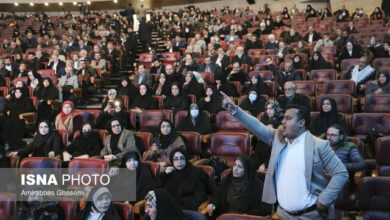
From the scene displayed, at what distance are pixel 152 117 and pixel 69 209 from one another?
2479mm

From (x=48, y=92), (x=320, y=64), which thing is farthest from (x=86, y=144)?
(x=320, y=64)

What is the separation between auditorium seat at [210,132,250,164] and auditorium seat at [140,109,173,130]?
1.21 m

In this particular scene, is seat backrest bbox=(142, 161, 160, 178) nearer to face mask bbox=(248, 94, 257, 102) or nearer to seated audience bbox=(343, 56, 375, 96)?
face mask bbox=(248, 94, 257, 102)

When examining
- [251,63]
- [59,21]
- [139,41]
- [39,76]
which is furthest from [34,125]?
[59,21]

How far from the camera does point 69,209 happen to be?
2992 millimetres

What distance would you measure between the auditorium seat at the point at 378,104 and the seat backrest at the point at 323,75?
1.43 meters

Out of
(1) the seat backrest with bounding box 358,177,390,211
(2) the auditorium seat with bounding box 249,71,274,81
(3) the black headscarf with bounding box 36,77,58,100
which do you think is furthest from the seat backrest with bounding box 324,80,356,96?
(3) the black headscarf with bounding box 36,77,58,100

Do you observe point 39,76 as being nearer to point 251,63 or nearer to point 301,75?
point 251,63

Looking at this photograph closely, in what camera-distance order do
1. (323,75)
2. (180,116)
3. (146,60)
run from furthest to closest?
(146,60) → (323,75) → (180,116)

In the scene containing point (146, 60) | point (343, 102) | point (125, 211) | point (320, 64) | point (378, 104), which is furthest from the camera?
point (146, 60)

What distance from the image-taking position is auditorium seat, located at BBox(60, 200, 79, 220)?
299cm

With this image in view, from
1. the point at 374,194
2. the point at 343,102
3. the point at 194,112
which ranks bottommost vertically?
the point at 374,194

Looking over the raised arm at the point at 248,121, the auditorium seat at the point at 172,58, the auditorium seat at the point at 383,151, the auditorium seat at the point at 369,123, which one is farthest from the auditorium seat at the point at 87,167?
the auditorium seat at the point at 172,58

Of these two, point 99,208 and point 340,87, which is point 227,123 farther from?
point 99,208
